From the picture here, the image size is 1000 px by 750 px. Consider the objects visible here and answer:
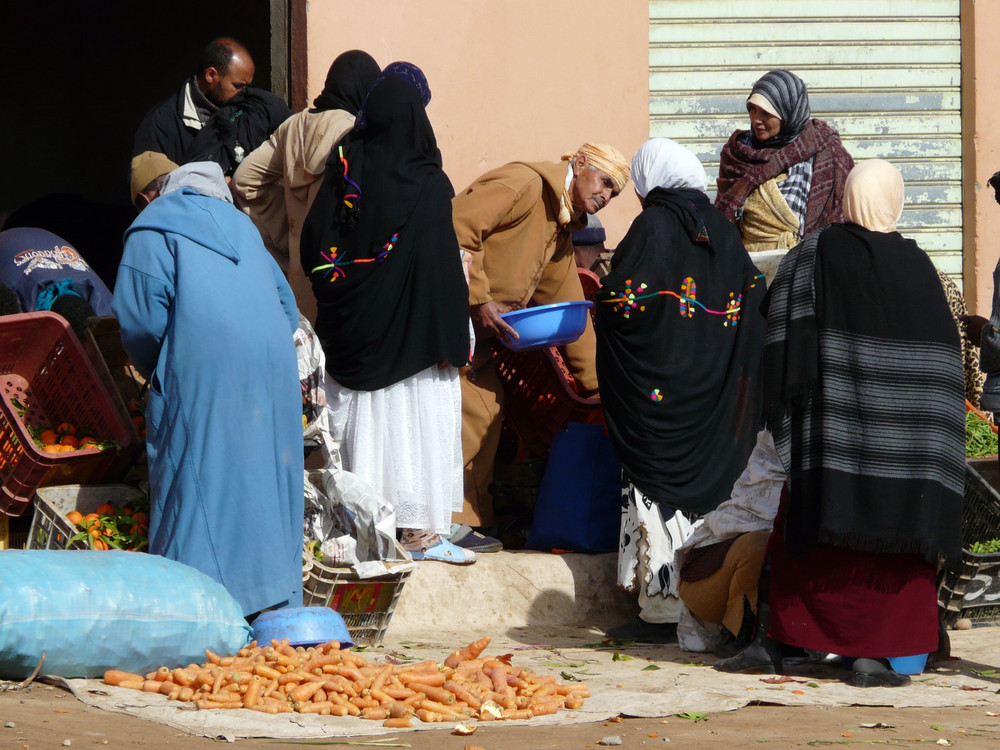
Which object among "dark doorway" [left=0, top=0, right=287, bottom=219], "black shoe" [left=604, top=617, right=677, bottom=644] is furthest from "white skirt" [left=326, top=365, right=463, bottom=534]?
"dark doorway" [left=0, top=0, right=287, bottom=219]

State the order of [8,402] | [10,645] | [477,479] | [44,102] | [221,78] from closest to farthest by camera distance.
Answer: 1. [10,645]
2. [8,402]
3. [477,479]
4. [221,78]
5. [44,102]

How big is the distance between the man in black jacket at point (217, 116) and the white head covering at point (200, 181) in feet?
4.94

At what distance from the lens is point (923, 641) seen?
4730 millimetres

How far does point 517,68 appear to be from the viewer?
757 cm

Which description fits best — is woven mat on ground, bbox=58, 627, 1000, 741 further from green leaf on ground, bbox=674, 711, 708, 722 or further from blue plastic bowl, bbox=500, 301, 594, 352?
blue plastic bowl, bbox=500, 301, 594, 352

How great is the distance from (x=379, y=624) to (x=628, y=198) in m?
3.40

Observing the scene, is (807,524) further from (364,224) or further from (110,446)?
(110,446)

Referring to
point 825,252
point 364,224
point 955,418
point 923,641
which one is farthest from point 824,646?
point 364,224

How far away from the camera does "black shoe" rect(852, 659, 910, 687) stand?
15.3 feet

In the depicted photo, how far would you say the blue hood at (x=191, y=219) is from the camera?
4918 millimetres

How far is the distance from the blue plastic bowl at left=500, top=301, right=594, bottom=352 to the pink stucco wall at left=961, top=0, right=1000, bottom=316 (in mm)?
3164

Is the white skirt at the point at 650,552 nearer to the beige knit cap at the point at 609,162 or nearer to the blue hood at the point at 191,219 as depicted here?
the beige knit cap at the point at 609,162

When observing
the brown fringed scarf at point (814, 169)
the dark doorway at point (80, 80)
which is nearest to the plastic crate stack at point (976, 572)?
the brown fringed scarf at point (814, 169)

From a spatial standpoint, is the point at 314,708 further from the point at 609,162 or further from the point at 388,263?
the point at 609,162
